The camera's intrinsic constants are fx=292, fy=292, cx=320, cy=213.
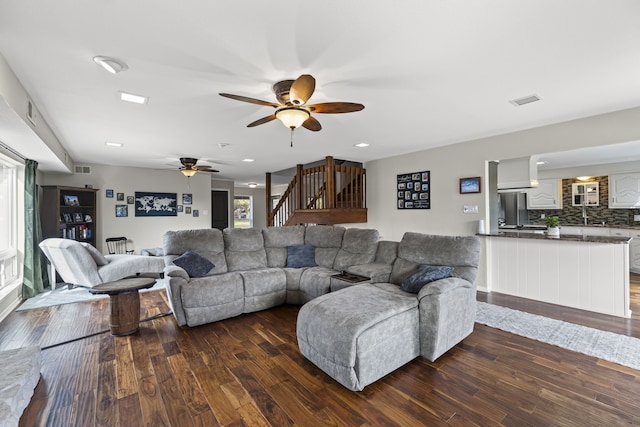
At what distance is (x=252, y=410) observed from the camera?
6.11 ft

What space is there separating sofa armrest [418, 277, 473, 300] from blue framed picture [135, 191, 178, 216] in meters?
7.04

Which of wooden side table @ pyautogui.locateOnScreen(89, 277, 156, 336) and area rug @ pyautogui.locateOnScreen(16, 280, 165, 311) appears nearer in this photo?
wooden side table @ pyautogui.locateOnScreen(89, 277, 156, 336)

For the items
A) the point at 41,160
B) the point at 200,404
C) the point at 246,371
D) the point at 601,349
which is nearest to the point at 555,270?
the point at 601,349

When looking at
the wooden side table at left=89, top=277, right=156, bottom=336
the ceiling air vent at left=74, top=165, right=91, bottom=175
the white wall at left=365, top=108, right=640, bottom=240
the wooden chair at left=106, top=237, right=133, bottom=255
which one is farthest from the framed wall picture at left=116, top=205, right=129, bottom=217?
the white wall at left=365, top=108, right=640, bottom=240

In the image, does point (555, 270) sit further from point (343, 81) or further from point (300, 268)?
point (343, 81)

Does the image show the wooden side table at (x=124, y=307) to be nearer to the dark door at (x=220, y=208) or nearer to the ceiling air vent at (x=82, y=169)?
the ceiling air vent at (x=82, y=169)

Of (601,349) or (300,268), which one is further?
(300,268)

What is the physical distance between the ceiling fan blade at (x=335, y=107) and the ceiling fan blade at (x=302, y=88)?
0.74 feet

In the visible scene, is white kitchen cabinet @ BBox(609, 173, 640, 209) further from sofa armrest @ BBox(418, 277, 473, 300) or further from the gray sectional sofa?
sofa armrest @ BBox(418, 277, 473, 300)

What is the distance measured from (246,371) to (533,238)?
13.4 ft

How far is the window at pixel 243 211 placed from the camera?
11.6 meters

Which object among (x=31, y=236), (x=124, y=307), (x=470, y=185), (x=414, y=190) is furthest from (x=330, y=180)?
(x=31, y=236)

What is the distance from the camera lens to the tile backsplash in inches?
238

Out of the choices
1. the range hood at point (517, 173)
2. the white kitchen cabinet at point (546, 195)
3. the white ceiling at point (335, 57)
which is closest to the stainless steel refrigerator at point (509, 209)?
the white kitchen cabinet at point (546, 195)
